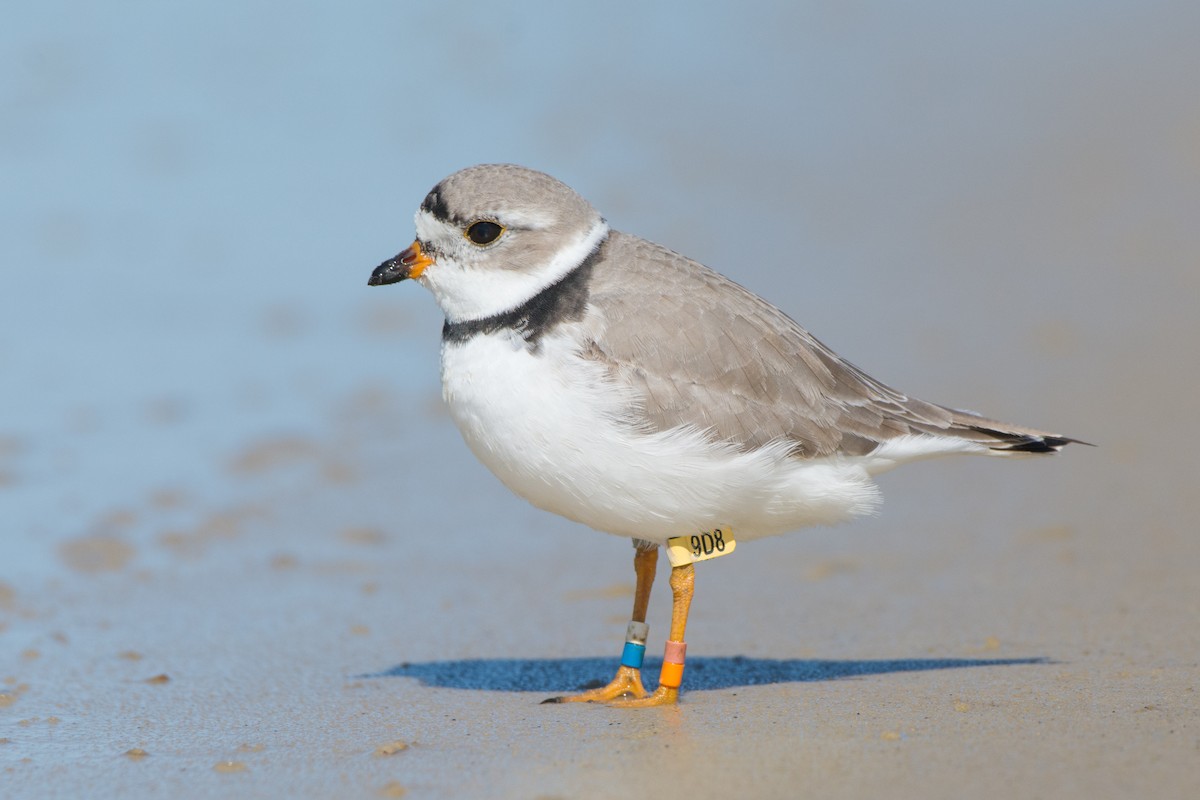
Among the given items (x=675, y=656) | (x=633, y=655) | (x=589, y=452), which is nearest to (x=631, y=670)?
(x=633, y=655)

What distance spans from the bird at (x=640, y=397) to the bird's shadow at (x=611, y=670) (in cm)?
31

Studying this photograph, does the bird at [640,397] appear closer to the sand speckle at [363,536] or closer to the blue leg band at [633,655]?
the blue leg band at [633,655]

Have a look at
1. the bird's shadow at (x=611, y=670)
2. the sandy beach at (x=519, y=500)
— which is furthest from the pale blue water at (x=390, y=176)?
the bird's shadow at (x=611, y=670)

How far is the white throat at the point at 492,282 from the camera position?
5.09m

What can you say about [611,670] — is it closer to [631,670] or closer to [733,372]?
[631,670]

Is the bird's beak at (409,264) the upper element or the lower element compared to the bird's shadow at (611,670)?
upper

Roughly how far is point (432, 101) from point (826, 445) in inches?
412

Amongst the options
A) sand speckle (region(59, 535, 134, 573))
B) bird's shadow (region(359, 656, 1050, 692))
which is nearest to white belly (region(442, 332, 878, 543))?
bird's shadow (region(359, 656, 1050, 692))

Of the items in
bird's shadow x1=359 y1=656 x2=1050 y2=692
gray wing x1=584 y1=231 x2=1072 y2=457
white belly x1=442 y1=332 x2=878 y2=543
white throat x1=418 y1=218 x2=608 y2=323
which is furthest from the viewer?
bird's shadow x1=359 y1=656 x2=1050 y2=692

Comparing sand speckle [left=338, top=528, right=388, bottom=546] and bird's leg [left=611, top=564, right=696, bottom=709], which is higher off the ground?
sand speckle [left=338, top=528, right=388, bottom=546]

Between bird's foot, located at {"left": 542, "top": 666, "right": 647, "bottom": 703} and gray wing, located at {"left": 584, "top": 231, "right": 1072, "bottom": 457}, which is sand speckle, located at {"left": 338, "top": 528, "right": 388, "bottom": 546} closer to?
bird's foot, located at {"left": 542, "top": 666, "right": 647, "bottom": 703}

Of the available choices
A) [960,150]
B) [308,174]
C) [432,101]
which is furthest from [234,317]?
[960,150]

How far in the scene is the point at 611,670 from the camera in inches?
226

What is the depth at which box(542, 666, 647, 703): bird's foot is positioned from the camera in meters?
5.16
